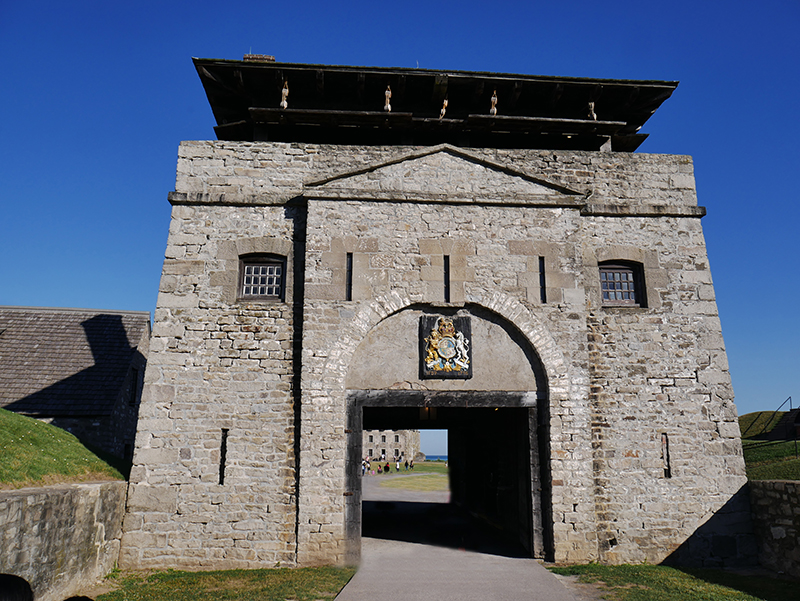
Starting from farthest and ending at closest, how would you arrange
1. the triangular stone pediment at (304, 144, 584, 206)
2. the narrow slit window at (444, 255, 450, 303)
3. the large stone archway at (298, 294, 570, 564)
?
the triangular stone pediment at (304, 144, 584, 206), the narrow slit window at (444, 255, 450, 303), the large stone archway at (298, 294, 570, 564)

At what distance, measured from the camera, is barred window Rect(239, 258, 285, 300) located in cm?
1055

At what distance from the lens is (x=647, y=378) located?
1045 cm

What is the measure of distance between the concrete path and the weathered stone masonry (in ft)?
3.30

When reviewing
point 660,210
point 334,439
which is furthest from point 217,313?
point 660,210

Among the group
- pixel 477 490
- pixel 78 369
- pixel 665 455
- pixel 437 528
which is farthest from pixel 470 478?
pixel 78 369

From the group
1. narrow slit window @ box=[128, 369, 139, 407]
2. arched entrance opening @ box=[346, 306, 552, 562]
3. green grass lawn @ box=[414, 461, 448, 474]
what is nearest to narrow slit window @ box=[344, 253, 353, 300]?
arched entrance opening @ box=[346, 306, 552, 562]

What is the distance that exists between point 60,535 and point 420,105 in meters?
10.9

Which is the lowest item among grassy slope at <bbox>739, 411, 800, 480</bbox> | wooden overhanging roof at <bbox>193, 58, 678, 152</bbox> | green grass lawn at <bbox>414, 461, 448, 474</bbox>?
green grass lawn at <bbox>414, 461, 448, 474</bbox>

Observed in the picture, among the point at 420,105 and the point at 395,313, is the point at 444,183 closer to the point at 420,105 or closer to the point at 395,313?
the point at 395,313

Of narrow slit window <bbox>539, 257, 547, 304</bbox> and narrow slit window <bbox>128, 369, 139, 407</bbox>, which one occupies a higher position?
narrow slit window <bbox>539, 257, 547, 304</bbox>

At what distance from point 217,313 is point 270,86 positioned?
5626 mm

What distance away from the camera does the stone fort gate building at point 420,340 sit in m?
9.43

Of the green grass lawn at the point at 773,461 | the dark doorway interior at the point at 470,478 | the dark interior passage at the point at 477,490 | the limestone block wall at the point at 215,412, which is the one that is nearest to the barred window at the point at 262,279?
the limestone block wall at the point at 215,412

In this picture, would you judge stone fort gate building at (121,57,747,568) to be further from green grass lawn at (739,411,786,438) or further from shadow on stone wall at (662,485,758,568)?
green grass lawn at (739,411,786,438)
